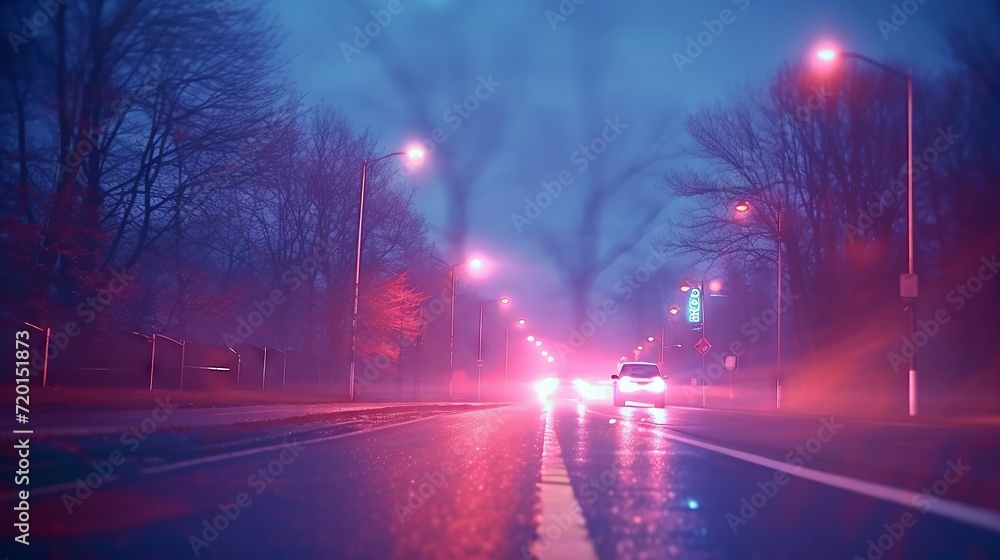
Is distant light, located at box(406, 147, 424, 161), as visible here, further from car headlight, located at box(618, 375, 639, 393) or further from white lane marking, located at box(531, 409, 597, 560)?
white lane marking, located at box(531, 409, 597, 560)

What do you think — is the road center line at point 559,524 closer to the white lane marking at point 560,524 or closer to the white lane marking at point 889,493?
the white lane marking at point 560,524

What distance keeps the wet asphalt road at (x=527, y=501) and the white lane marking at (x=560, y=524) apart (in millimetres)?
20

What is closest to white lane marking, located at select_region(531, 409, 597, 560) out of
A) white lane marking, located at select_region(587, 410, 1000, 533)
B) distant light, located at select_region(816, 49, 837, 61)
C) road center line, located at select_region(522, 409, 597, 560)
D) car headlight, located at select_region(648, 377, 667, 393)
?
road center line, located at select_region(522, 409, 597, 560)

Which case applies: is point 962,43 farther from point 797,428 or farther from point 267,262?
point 267,262

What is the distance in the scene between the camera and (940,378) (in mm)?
33594

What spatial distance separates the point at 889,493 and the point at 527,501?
3.37 meters

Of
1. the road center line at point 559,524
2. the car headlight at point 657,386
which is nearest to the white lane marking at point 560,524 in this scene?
the road center line at point 559,524

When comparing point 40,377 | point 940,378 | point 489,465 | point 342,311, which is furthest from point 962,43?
point 342,311

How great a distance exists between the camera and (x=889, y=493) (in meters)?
7.97

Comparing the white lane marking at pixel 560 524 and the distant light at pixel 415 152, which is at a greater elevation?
the distant light at pixel 415 152

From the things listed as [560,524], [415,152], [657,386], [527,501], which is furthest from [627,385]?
[560,524]

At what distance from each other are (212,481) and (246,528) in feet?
7.93

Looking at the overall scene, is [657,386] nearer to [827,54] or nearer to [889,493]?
[827,54]

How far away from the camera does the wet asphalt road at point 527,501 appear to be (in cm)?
580
